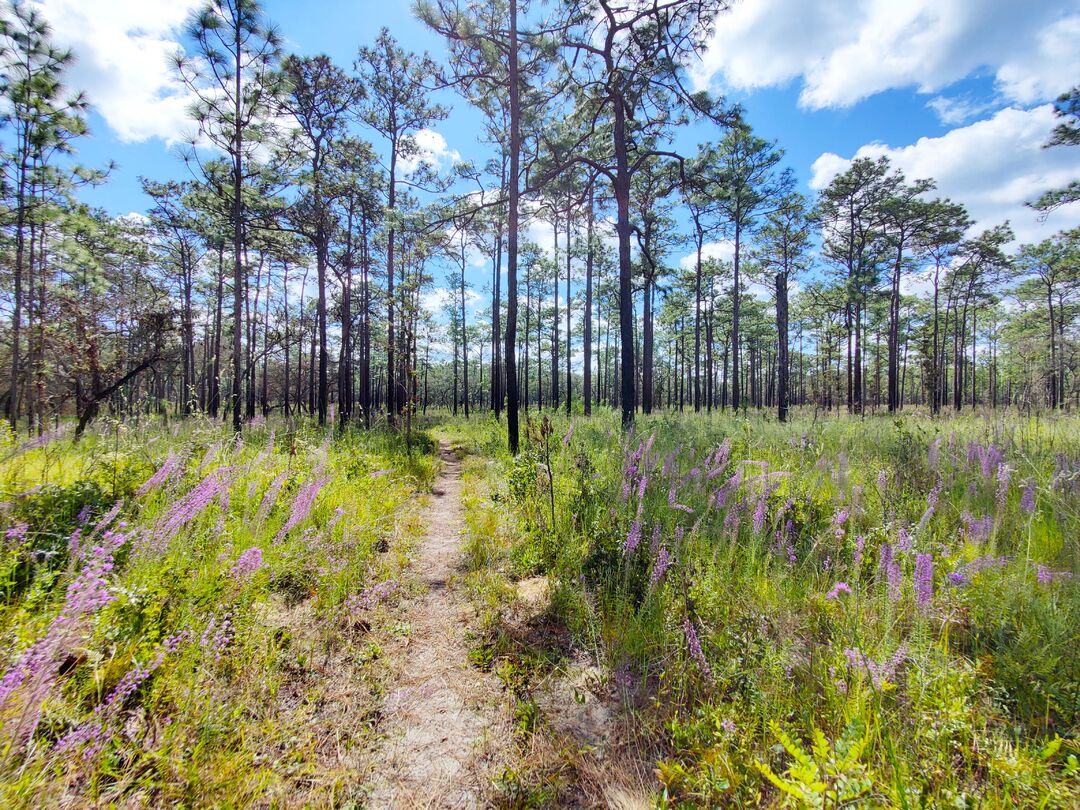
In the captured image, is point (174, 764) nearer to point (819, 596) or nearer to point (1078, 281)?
point (819, 596)

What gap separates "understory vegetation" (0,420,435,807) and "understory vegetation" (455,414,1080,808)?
2.89 ft

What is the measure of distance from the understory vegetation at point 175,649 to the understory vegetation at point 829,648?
0.88m

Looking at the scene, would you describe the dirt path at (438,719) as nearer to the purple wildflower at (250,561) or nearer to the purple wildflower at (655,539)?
the purple wildflower at (250,561)

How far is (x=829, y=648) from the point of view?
6.15 feet

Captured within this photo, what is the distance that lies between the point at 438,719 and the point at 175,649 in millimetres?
1279

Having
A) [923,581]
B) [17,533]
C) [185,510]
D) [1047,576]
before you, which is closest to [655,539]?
[923,581]

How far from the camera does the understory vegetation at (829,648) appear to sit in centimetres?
130

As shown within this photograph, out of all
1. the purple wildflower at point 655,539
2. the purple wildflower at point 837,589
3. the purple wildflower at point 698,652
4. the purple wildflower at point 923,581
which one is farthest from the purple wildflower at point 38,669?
the purple wildflower at point 923,581

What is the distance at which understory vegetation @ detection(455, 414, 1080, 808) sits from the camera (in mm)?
1305

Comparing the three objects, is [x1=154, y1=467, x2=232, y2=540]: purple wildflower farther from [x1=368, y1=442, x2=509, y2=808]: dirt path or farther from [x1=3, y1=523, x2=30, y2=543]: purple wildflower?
[x1=368, y1=442, x2=509, y2=808]: dirt path

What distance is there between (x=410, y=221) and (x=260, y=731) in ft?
33.5

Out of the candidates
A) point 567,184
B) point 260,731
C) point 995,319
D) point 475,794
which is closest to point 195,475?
point 260,731

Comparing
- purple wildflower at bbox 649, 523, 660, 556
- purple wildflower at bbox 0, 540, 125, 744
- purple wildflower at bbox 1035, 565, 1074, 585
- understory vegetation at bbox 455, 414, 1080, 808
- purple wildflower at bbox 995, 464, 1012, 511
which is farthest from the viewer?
purple wildflower at bbox 995, 464, 1012, 511

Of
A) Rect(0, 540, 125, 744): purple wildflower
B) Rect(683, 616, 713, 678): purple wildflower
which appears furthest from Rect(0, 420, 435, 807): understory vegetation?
Rect(683, 616, 713, 678): purple wildflower
